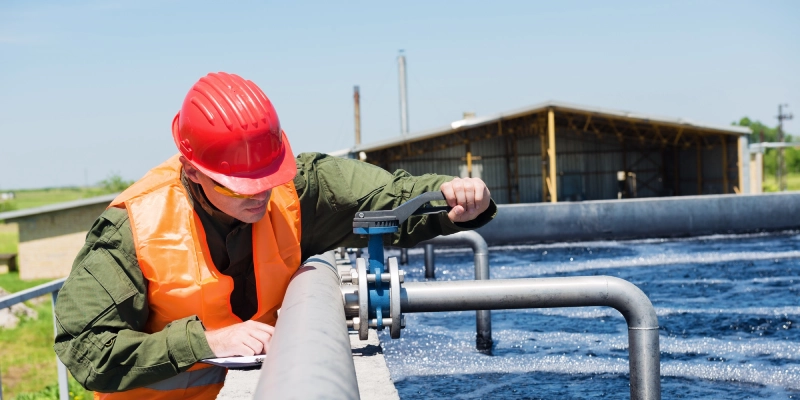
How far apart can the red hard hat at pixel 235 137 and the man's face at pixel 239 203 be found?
5 centimetres

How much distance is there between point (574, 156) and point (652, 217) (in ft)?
49.3

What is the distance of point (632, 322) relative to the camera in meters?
2.16

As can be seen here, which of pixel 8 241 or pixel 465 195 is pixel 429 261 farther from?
pixel 8 241

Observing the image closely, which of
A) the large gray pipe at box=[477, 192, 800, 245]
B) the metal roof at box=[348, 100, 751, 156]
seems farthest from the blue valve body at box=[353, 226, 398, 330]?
the metal roof at box=[348, 100, 751, 156]

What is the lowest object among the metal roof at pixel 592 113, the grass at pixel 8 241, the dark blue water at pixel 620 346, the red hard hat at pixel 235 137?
the grass at pixel 8 241

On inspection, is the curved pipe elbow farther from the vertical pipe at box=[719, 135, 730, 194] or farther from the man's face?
the vertical pipe at box=[719, 135, 730, 194]

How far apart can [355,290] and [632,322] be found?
79 cm

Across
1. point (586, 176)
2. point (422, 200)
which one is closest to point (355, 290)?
point (422, 200)

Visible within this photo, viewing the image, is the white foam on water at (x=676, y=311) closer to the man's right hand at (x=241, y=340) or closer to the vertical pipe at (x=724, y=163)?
the man's right hand at (x=241, y=340)

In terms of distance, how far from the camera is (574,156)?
29.8m

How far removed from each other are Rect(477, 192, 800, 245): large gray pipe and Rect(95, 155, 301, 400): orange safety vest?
12213 mm

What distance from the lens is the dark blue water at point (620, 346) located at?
4578mm

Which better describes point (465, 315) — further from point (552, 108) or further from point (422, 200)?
point (552, 108)

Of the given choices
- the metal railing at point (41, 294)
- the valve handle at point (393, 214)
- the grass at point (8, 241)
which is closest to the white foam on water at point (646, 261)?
the metal railing at point (41, 294)
